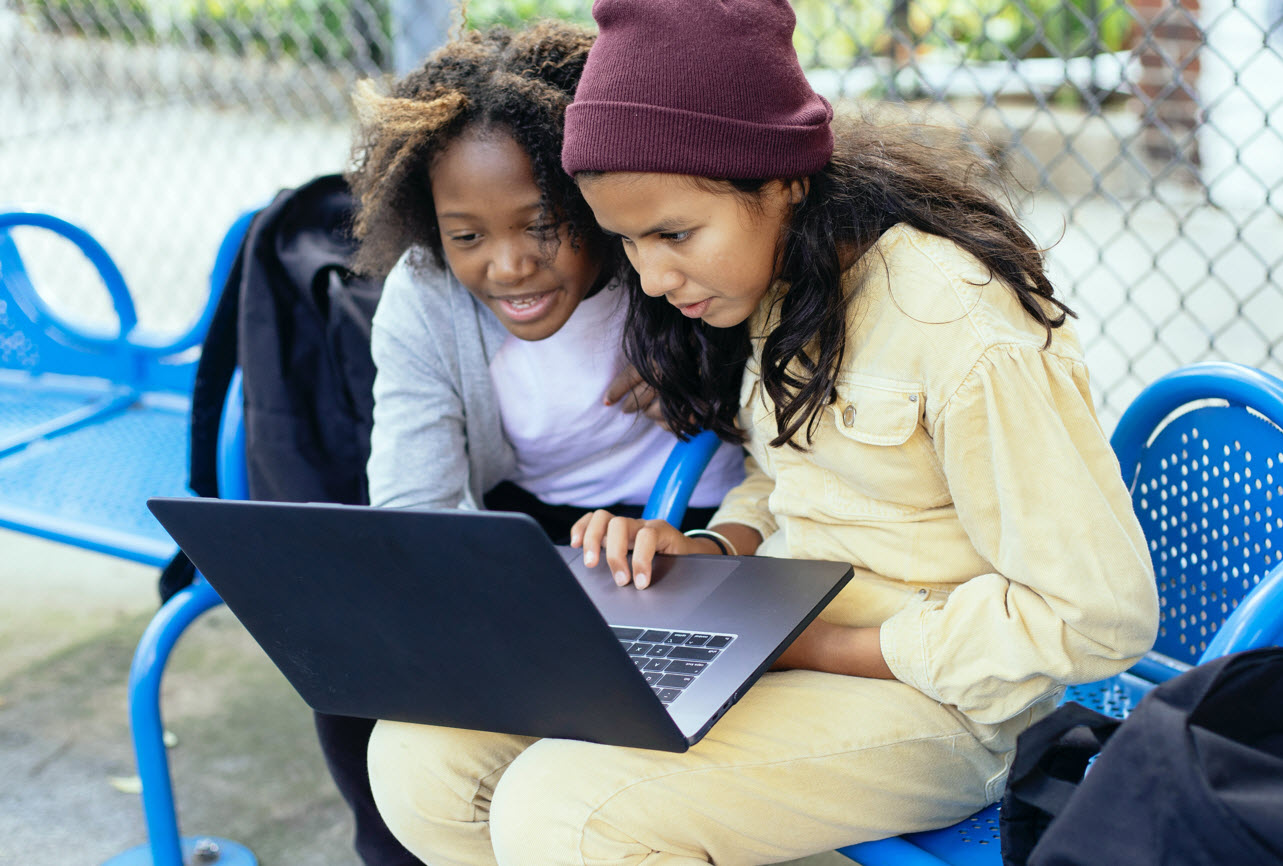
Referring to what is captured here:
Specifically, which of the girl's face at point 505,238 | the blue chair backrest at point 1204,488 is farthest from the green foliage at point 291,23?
the blue chair backrest at point 1204,488

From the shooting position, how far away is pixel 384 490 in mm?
1795

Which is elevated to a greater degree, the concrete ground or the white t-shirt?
the white t-shirt

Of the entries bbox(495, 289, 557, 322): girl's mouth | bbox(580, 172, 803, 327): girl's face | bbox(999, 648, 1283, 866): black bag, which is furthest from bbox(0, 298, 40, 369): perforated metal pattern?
bbox(999, 648, 1283, 866): black bag

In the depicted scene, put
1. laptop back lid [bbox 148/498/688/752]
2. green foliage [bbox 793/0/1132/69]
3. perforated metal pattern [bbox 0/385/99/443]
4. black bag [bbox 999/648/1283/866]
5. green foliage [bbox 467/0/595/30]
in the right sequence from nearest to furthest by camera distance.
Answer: black bag [bbox 999/648/1283/866]
laptop back lid [bbox 148/498/688/752]
perforated metal pattern [bbox 0/385/99/443]
green foliage [bbox 467/0/595/30]
green foliage [bbox 793/0/1132/69]

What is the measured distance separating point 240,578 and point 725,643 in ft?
1.67

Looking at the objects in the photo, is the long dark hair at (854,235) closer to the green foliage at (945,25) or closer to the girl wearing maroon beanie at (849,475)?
the girl wearing maroon beanie at (849,475)

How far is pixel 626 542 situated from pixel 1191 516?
70 centimetres

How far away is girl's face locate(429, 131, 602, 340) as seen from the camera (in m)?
1.62

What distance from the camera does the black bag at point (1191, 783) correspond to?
0.87m

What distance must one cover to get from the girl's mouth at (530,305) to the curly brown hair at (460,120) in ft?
0.33

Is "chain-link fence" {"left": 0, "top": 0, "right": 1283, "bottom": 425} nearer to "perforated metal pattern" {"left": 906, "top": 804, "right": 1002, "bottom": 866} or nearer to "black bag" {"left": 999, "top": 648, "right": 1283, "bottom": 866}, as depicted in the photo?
"perforated metal pattern" {"left": 906, "top": 804, "right": 1002, "bottom": 866}

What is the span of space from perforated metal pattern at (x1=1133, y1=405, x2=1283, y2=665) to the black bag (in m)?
0.48

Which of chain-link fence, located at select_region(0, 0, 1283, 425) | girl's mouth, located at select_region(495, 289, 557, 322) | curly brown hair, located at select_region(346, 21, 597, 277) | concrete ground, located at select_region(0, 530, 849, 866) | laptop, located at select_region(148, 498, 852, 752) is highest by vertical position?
curly brown hair, located at select_region(346, 21, 597, 277)

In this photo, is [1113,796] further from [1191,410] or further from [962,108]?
[962,108]
